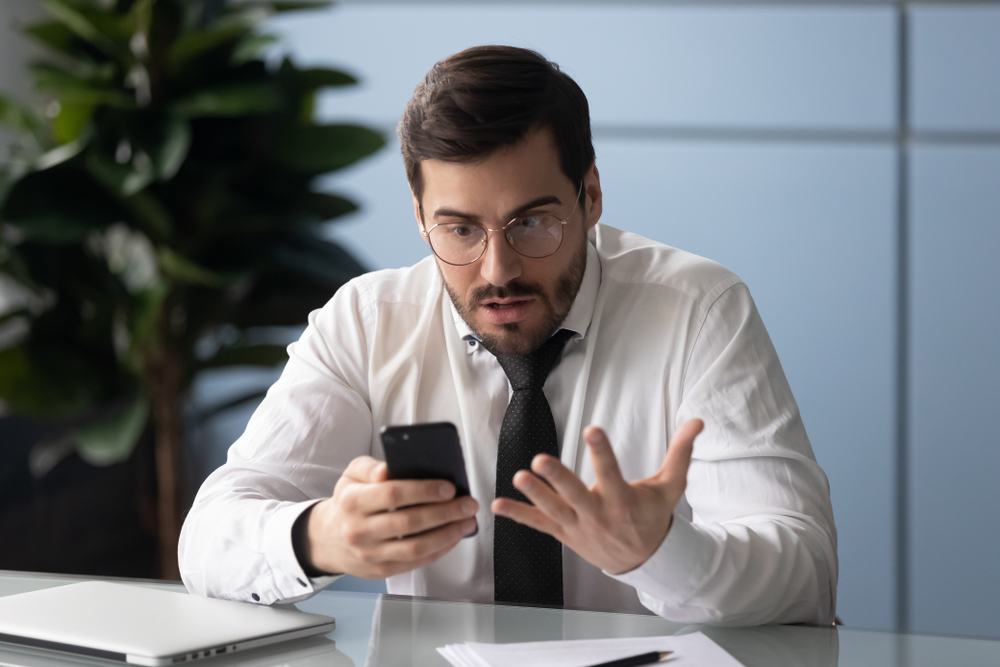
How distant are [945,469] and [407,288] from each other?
78.9 inches

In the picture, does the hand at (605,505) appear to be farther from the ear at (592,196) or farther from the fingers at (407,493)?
the ear at (592,196)

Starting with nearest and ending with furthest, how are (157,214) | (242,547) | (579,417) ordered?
(242,547), (579,417), (157,214)

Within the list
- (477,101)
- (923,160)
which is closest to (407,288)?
(477,101)

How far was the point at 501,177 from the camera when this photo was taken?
4.40 ft

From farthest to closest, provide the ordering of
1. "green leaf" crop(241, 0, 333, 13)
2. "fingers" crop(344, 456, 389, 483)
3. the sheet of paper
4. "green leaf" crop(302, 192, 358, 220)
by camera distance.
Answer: "green leaf" crop(302, 192, 358, 220) < "green leaf" crop(241, 0, 333, 13) < "fingers" crop(344, 456, 389, 483) < the sheet of paper

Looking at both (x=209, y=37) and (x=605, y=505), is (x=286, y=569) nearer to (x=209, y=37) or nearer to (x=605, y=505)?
(x=605, y=505)

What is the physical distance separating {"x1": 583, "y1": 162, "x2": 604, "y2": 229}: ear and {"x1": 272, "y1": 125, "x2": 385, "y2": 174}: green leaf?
→ 54.4 inches

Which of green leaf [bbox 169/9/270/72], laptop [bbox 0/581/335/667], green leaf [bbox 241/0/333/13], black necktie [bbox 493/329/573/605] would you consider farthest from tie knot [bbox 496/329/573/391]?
green leaf [bbox 241/0/333/13]

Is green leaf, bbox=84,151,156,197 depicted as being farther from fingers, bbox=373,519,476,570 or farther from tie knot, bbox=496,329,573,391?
fingers, bbox=373,519,476,570

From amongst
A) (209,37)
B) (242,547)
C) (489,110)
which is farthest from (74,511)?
(489,110)

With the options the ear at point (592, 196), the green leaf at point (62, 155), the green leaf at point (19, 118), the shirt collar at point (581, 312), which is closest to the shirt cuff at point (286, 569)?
the shirt collar at point (581, 312)

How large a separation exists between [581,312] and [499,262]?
0.20 meters

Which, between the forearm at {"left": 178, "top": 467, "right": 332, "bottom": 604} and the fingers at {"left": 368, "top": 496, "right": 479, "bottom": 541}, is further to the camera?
the forearm at {"left": 178, "top": 467, "right": 332, "bottom": 604}

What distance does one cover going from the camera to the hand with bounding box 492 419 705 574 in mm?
956
